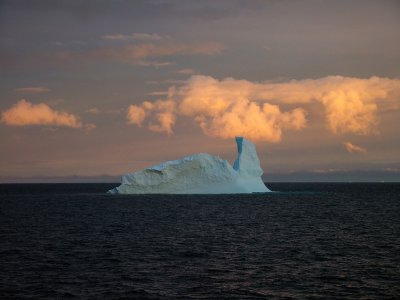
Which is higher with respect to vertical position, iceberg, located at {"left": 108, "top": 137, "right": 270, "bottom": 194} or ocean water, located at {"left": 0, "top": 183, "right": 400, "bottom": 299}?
iceberg, located at {"left": 108, "top": 137, "right": 270, "bottom": 194}

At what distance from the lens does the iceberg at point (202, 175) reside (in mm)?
72375

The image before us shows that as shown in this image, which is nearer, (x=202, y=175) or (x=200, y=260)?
(x=200, y=260)

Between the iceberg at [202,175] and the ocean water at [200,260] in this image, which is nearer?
the ocean water at [200,260]

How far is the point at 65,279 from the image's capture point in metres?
20.1

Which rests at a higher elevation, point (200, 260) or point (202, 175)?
point (202, 175)

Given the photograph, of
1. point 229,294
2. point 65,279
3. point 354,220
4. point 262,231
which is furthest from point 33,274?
point 354,220

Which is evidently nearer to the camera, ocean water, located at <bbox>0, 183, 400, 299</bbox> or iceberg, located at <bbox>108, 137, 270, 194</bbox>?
ocean water, located at <bbox>0, 183, 400, 299</bbox>

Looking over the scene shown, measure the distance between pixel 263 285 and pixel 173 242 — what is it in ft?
39.5

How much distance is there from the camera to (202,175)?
75375 mm

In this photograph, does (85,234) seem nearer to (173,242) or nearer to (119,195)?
(173,242)

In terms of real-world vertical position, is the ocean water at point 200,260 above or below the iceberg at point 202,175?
below

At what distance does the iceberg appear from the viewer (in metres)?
72.4

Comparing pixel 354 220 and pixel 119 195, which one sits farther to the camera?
pixel 119 195

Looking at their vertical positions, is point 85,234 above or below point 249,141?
below
